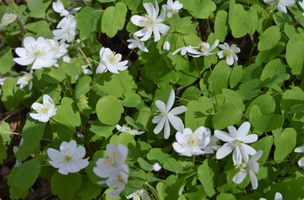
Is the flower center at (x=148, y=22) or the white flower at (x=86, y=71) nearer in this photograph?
the flower center at (x=148, y=22)

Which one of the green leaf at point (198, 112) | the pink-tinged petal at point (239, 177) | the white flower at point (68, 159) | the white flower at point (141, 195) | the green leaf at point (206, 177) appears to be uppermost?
the green leaf at point (198, 112)

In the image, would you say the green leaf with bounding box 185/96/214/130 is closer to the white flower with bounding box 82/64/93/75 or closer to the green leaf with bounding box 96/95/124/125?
the green leaf with bounding box 96/95/124/125

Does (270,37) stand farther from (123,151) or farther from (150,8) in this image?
(123,151)

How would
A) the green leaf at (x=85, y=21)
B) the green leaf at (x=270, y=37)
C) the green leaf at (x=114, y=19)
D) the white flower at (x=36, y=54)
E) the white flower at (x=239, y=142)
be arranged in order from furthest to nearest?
the green leaf at (x=85, y=21)
the green leaf at (x=114, y=19)
the green leaf at (x=270, y=37)
the white flower at (x=36, y=54)
the white flower at (x=239, y=142)

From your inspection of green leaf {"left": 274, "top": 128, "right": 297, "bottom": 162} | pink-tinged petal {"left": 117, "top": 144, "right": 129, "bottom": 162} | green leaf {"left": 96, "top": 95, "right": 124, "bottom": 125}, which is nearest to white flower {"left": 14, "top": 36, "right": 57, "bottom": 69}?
green leaf {"left": 96, "top": 95, "right": 124, "bottom": 125}

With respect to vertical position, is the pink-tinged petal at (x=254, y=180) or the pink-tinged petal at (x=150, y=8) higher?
the pink-tinged petal at (x=150, y=8)

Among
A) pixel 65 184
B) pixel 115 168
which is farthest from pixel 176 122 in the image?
pixel 65 184

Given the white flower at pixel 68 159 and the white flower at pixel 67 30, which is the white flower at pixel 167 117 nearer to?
the white flower at pixel 68 159

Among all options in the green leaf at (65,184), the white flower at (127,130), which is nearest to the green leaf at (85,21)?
the white flower at (127,130)
